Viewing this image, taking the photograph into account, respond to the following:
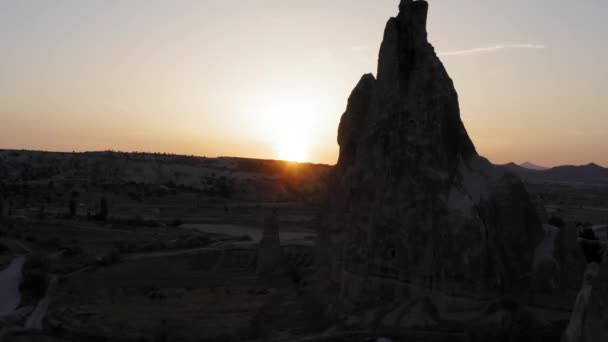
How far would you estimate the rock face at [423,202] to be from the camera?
1659cm

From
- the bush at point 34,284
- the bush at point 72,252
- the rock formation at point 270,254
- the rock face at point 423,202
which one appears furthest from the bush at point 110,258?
the rock face at point 423,202

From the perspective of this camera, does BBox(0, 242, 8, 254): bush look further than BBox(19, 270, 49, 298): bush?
Yes

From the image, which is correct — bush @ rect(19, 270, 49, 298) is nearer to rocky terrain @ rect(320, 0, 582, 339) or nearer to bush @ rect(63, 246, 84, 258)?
bush @ rect(63, 246, 84, 258)

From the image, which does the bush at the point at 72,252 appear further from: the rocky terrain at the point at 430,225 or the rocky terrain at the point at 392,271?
the rocky terrain at the point at 430,225

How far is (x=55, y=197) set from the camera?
69875mm

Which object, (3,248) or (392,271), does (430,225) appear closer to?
(392,271)

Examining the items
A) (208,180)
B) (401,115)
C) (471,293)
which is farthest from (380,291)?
(208,180)

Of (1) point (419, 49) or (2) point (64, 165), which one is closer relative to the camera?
(1) point (419, 49)

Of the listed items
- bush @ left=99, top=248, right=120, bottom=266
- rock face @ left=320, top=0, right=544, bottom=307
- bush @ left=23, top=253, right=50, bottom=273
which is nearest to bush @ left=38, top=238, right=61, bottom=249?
bush @ left=99, top=248, right=120, bottom=266

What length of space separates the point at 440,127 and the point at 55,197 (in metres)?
61.4

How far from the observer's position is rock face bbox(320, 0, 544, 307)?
653 inches

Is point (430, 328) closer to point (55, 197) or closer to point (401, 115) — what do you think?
point (401, 115)

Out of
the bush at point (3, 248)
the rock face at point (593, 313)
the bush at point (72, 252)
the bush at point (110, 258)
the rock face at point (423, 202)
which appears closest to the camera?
the rock face at point (593, 313)

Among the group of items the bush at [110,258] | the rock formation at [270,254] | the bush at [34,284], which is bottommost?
the bush at [34,284]
